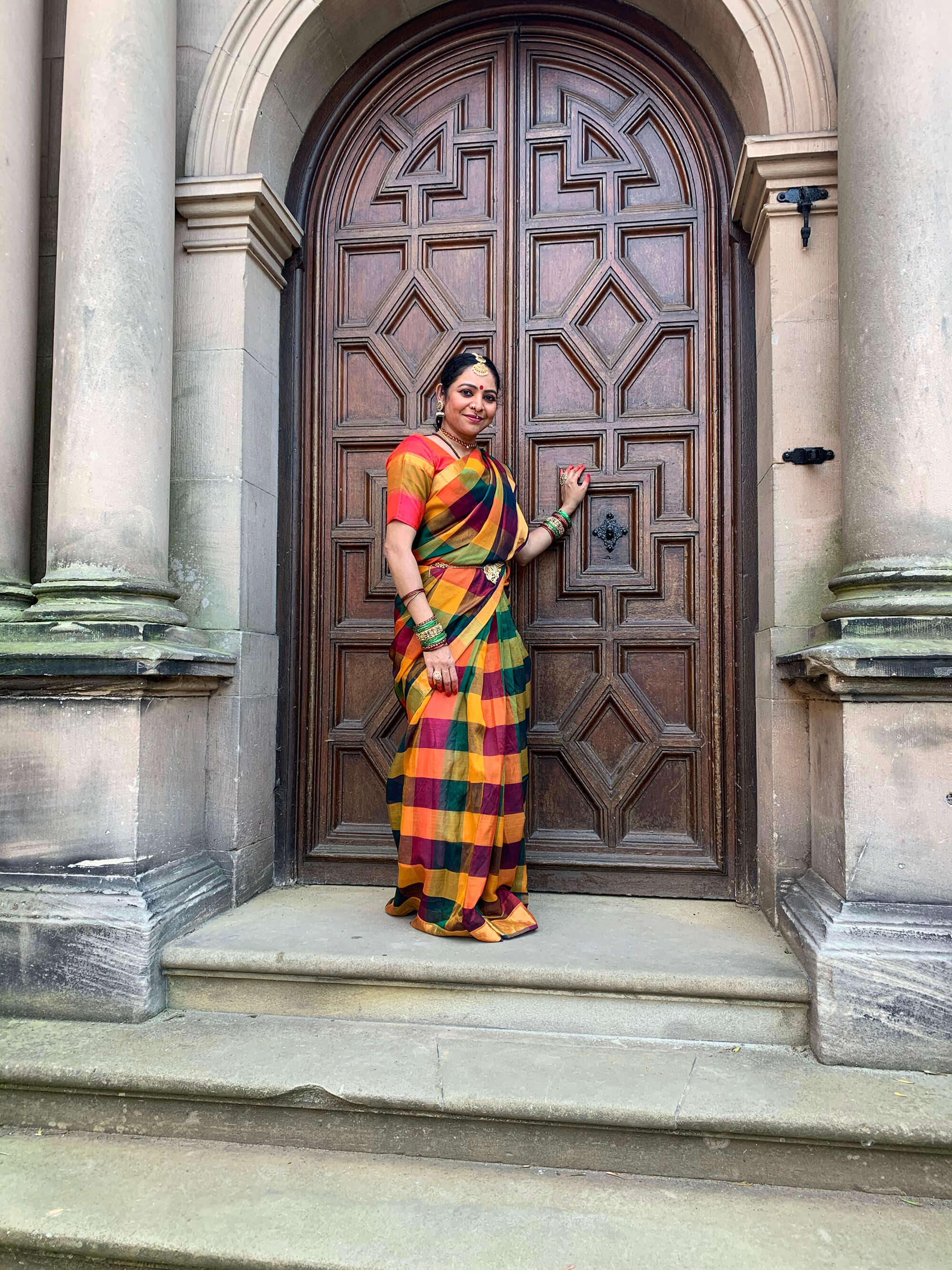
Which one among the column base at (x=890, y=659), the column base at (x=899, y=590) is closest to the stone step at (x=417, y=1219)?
the column base at (x=890, y=659)

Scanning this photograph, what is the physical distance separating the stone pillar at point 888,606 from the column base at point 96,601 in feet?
8.03

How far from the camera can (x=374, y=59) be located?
4.56 m

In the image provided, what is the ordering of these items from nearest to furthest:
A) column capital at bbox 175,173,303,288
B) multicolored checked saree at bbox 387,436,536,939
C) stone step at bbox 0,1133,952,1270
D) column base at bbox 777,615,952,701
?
stone step at bbox 0,1133,952,1270
column base at bbox 777,615,952,701
multicolored checked saree at bbox 387,436,536,939
column capital at bbox 175,173,303,288

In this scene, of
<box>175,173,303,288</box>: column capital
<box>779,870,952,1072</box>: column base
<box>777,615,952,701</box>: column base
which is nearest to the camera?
<box>779,870,952,1072</box>: column base

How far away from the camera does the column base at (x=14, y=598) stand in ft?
11.9

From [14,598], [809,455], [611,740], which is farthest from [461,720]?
[14,598]

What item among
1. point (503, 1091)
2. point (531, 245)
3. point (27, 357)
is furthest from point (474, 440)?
point (503, 1091)

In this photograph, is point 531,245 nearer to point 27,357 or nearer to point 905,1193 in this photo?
point 27,357

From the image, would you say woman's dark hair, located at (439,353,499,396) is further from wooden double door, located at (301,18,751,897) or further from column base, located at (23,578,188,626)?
column base, located at (23,578,188,626)

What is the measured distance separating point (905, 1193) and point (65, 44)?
497 cm

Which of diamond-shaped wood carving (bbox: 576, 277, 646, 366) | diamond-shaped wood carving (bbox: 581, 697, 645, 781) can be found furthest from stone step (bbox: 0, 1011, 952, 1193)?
diamond-shaped wood carving (bbox: 576, 277, 646, 366)

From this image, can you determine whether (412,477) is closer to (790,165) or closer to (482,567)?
(482,567)

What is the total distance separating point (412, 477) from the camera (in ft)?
11.5

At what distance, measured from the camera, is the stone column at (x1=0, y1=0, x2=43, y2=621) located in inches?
147
